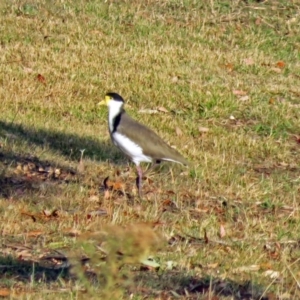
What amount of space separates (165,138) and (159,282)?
549 centimetres

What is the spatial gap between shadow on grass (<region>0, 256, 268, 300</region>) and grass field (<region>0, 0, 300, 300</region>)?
2cm

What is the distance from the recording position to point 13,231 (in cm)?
753

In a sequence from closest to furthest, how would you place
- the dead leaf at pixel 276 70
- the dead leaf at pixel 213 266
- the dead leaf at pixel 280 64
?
the dead leaf at pixel 213 266, the dead leaf at pixel 276 70, the dead leaf at pixel 280 64

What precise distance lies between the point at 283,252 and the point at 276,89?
270 inches

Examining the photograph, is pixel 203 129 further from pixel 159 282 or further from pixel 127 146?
pixel 159 282

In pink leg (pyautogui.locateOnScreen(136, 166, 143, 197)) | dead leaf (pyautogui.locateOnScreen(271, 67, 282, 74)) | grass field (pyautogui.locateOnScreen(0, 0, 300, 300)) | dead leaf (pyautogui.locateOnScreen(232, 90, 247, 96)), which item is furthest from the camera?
dead leaf (pyautogui.locateOnScreen(271, 67, 282, 74))

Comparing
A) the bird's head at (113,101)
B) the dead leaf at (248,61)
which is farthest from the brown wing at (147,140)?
the dead leaf at (248,61)

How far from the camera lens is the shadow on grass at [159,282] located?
626 centimetres

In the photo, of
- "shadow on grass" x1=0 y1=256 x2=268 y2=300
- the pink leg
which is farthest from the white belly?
"shadow on grass" x1=0 y1=256 x2=268 y2=300

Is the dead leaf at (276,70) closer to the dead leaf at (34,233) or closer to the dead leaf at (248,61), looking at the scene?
the dead leaf at (248,61)

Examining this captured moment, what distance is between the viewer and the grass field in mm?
6562

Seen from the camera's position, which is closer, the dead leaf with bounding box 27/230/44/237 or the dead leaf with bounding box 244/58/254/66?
the dead leaf with bounding box 27/230/44/237

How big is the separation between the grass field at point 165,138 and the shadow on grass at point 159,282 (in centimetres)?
2

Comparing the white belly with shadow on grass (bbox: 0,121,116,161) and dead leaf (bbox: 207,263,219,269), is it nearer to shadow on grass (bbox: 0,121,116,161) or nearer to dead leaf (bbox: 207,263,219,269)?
shadow on grass (bbox: 0,121,116,161)
